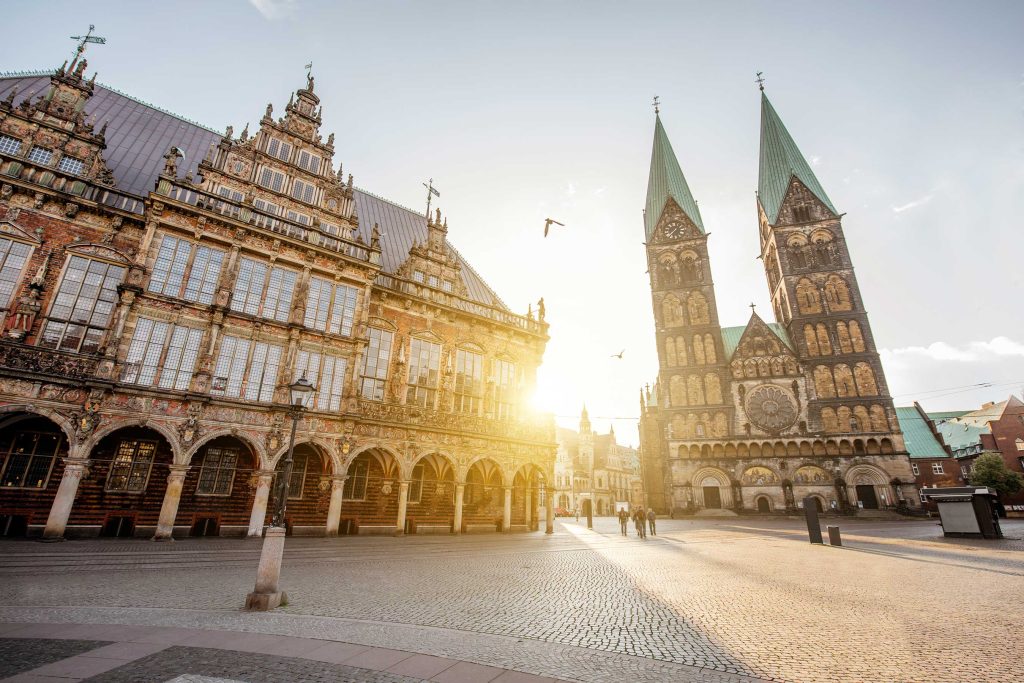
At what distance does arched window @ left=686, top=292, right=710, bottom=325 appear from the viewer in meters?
47.4

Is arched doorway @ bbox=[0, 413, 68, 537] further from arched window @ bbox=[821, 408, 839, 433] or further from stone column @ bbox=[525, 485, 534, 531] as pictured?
arched window @ bbox=[821, 408, 839, 433]

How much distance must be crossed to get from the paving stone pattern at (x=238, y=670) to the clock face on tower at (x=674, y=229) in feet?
180

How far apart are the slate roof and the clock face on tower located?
107 ft

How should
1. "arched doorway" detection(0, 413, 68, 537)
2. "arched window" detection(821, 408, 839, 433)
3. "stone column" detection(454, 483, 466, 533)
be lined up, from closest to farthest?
"arched doorway" detection(0, 413, 68, 537) < "stone column" detection(454, 483, 466, 533) < "arched window" detection(821, 408, 839, 433)

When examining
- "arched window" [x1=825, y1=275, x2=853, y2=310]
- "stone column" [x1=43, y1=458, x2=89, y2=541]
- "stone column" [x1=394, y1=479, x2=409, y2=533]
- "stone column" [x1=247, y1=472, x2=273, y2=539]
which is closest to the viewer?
"stone column" [x1=43, y1=458, x2=89, y2=541]

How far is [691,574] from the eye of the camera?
11242 millimetres

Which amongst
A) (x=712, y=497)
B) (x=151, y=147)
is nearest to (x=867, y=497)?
(x=712, y=497)

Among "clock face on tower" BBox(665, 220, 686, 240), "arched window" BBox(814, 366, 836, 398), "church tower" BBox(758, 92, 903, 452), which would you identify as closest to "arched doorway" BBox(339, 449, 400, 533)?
"church tower" BBox(758, 92, 903, 452)

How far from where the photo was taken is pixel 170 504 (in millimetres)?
15250

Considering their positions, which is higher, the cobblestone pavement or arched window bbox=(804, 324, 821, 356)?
arched window bbox=(804, 324, 821, 356)

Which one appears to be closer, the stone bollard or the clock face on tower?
the stone bollard

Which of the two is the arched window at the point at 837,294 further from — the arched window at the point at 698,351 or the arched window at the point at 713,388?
the arched window at the point at 713,388

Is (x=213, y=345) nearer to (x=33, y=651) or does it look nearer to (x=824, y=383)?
(x=33, y=651)

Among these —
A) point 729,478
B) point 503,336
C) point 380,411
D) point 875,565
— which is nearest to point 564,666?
point 875,565
